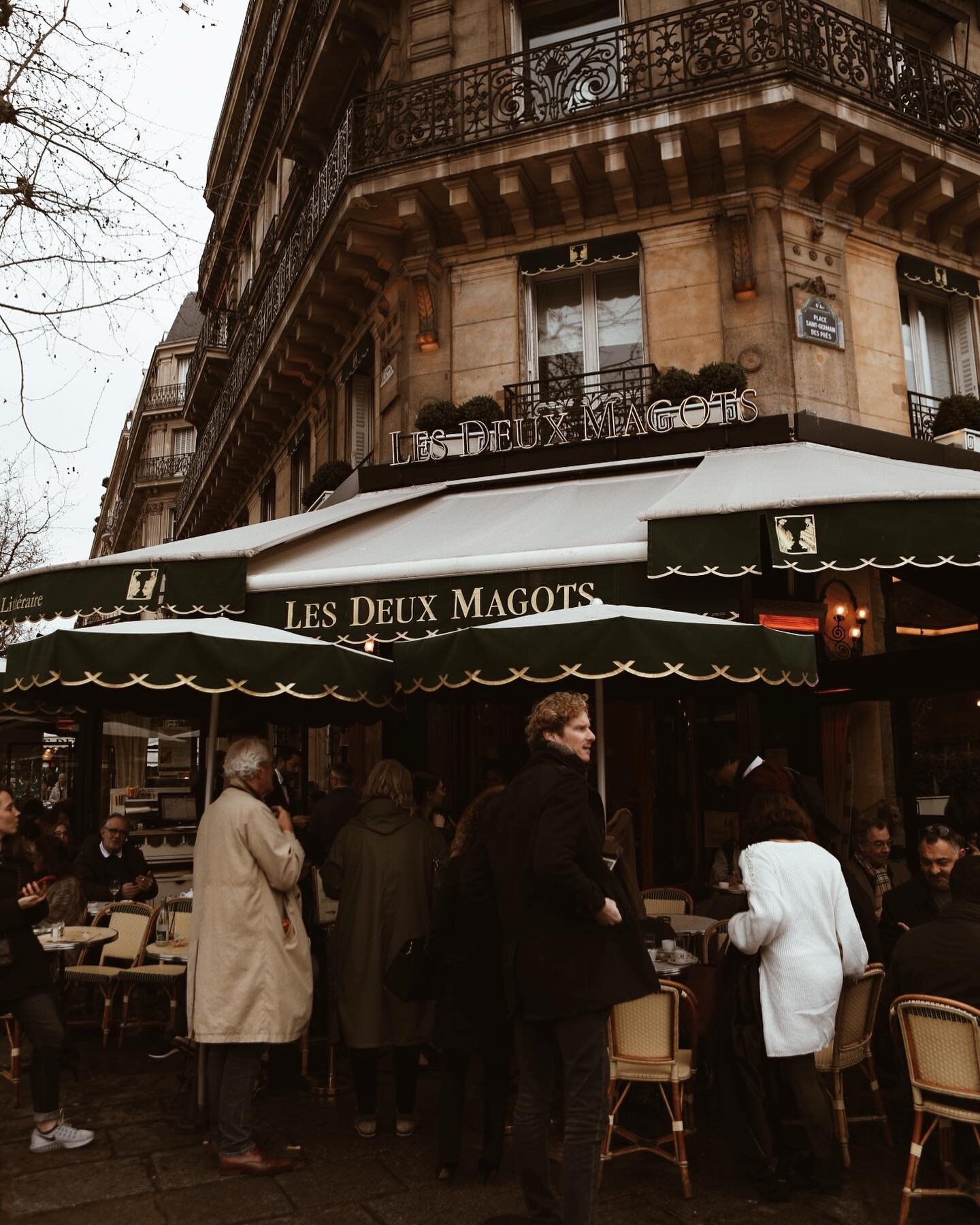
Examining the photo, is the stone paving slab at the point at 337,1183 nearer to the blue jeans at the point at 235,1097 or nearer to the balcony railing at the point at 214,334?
the blue jeans at the point at 235,1097

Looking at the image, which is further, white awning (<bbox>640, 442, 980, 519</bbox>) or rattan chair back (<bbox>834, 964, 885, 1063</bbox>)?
white awning (<bbox>640, 442, 980, 519</bbox>)

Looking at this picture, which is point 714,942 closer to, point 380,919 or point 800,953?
point 800,953

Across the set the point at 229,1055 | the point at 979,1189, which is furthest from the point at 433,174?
the point at 979,1189

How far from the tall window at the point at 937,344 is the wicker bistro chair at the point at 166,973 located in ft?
29.3

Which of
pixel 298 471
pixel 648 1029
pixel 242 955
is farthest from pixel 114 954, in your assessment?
pixel 298 471

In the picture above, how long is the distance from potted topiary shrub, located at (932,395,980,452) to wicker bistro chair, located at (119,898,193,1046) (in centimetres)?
828

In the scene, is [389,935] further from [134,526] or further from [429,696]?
[134,526]

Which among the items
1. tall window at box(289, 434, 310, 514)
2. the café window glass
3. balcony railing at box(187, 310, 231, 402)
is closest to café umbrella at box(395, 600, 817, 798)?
the café window glass

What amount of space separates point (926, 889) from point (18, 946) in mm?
4484

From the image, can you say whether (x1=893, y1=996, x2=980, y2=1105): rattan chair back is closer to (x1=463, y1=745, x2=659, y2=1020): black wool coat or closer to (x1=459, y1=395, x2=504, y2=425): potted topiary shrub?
(x1=463, y1=745, x2=659, y2=1020): black wool coat

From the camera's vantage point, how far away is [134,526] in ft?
142

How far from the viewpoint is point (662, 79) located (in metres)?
10.5

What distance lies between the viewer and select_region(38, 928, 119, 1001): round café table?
20.7ft

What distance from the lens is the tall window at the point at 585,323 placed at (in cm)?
1088
